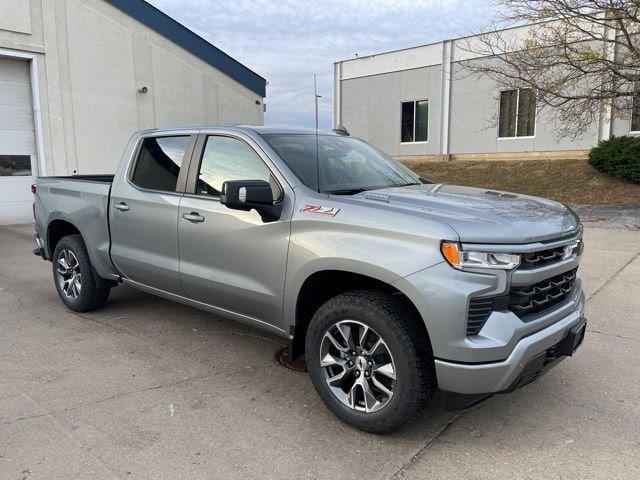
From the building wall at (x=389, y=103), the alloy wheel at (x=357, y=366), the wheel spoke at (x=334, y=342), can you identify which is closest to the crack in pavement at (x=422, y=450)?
the alloy wheel at (x=357, y=366)

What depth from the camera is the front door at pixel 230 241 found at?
3.61m


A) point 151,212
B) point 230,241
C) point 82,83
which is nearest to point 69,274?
point 151,212

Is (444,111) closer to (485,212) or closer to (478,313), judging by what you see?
(485,212)

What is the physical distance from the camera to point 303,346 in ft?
12.0

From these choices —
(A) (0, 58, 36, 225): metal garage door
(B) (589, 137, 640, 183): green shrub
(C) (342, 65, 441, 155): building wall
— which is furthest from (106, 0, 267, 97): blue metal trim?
(B) (589, 137, 640, 183): green shrub

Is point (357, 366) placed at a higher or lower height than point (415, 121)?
lower

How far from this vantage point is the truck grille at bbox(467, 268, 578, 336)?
2.77 m

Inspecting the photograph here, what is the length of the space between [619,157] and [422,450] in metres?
17.0

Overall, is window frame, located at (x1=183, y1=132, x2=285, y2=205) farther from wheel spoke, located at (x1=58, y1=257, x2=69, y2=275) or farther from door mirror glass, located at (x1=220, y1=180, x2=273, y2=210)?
wheel spoke, located at (x1=58, y1=257, x2=69, y2=275)

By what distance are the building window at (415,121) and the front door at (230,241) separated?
22178 mm

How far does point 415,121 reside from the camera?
25.6 metres

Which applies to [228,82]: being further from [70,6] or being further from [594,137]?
[594,137]

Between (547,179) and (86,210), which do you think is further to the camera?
(547,179)

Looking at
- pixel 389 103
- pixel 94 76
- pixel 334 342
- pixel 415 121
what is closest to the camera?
pixel 334 342
